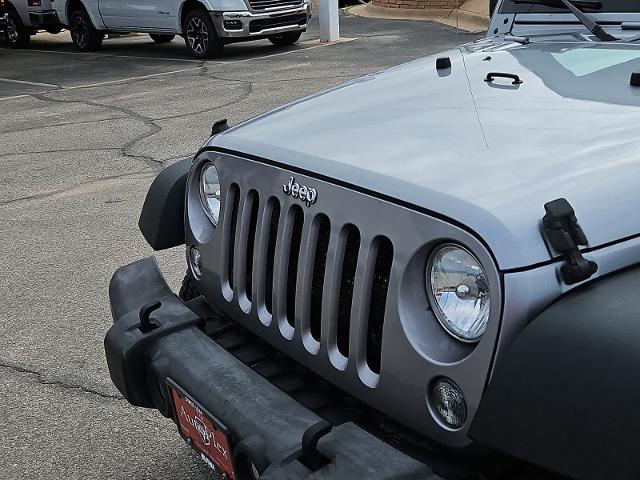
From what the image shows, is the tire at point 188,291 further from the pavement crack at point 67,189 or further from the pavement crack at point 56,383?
the pavement crack at point 67,189

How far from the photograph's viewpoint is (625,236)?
76.4 inches

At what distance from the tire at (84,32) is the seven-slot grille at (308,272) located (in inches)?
583

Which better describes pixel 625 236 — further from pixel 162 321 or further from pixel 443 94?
pixel 162 321

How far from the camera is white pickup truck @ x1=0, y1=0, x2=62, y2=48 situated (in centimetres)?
1723

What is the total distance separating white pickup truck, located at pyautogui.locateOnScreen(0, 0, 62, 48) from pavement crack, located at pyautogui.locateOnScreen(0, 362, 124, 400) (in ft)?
46.4

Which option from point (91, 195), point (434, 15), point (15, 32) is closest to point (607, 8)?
point (91, 195)

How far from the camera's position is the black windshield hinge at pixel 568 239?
1822 millimetres

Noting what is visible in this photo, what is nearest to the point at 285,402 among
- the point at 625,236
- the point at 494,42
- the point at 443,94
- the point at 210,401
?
the point at 210,401

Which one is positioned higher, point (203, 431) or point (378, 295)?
point (378, 295)

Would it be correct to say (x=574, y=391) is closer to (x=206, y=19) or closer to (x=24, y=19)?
(x=206, y=19)

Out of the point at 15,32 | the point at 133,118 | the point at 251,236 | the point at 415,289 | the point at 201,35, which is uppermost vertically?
the point at 415,289

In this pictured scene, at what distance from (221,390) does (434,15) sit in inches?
682

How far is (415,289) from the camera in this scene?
201cm

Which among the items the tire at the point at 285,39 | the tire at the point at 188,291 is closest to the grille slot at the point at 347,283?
the tire at the point at 188,291
